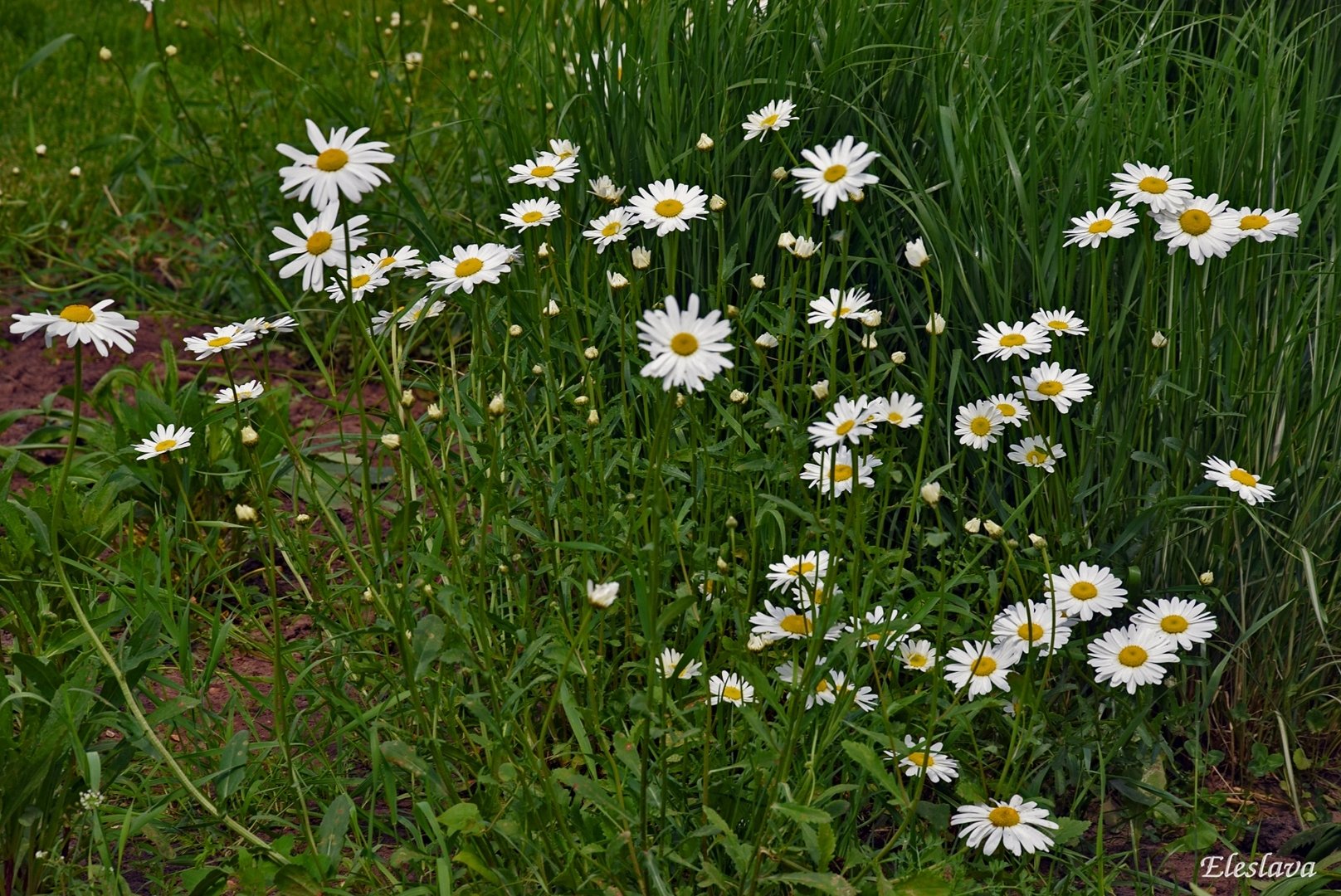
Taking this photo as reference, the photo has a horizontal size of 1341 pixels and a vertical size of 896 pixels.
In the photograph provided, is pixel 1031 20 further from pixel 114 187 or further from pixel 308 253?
pixel 114 187

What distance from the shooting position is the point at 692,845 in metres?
1.73

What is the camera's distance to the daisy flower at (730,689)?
1915 mm

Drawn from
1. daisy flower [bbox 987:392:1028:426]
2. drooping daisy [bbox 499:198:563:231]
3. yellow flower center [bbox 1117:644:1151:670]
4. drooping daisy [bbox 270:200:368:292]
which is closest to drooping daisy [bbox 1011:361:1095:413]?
daisy flower [bbox 987:392:1028:426]

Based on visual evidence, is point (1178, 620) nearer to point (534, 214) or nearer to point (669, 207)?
point (669, 207)

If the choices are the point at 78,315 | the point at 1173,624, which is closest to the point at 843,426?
the point at 1173,624

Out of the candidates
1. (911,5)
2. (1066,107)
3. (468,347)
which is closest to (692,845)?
(1066,107)

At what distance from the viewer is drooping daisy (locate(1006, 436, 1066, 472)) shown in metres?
2.11

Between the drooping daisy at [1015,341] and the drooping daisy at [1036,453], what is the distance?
14 cm

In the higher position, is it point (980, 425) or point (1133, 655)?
point (980, 425)

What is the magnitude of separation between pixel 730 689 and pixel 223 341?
37.6 inches

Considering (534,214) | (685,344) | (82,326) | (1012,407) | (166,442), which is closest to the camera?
(685,344)

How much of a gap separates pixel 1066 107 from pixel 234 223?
2450 mm

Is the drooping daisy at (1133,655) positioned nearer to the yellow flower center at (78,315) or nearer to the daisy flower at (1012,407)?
the daisy flower at (1012,407)

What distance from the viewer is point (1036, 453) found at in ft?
6.99
